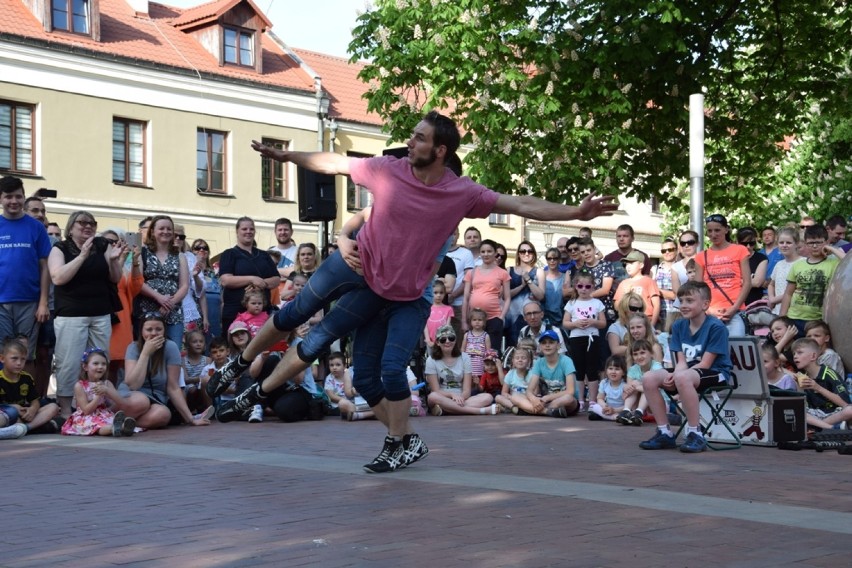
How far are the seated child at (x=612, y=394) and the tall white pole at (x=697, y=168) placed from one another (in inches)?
71.3

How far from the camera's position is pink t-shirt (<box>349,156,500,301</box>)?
7023 millimetres

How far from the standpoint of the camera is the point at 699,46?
63.6 ft

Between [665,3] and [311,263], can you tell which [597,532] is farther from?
[665,3]

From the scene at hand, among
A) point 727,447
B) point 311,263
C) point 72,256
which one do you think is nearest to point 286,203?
point 311,263

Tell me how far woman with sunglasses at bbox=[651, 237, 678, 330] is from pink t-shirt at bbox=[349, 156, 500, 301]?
700 cm

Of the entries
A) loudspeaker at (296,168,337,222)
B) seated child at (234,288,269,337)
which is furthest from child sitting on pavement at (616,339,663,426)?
loudspeaker at (296,168,337,222)

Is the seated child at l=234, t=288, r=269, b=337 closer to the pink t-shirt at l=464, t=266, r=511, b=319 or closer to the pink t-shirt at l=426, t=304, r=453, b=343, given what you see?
the pink t-shirt at l=426, t=304, r=453, b=343

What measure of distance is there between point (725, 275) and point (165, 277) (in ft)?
18.3

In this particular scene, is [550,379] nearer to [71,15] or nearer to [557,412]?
[557,412]

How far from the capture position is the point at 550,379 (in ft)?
43.5

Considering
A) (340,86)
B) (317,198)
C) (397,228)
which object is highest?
(340,86)

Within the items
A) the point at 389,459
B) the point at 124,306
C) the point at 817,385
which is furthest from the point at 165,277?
the point at 817,385

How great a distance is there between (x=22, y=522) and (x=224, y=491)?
48.4 inches

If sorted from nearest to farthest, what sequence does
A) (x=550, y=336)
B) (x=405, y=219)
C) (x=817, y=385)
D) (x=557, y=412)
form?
1. (x=405, y=219)
2. (x=817, y=385)
3. (x=557, y=412)
4. (x=550, y=336)
